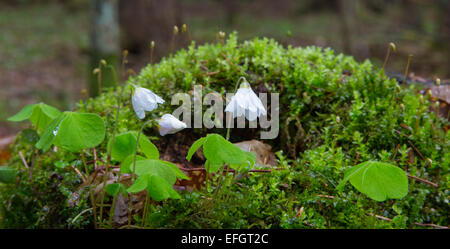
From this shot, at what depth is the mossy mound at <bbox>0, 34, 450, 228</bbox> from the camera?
147 cm

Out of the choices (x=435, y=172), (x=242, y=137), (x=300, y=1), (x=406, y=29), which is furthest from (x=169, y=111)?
(x=300, y=1)

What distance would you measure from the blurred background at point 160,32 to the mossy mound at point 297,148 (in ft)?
1.04

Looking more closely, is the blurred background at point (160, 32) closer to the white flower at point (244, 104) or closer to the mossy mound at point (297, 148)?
the mossy mound at point (297, 148)

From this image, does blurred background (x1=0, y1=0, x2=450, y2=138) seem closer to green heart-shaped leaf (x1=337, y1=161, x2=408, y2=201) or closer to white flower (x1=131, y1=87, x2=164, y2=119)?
white flower (x1=131, y1=87, x2=164, y2=119)

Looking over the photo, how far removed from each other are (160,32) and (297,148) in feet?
24.8

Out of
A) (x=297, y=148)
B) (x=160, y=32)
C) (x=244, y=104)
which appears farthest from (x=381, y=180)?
(x=160, y=32)

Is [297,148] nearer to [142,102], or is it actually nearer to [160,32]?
[142,102]

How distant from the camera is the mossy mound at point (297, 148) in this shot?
1.47 meters

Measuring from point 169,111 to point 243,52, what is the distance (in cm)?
70

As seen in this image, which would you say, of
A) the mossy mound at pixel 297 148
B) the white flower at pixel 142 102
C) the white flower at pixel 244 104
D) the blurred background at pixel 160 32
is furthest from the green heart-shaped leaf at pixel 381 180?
the blurred background at pixel 160 32

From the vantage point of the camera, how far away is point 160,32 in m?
8.84

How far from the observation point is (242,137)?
2.02 metres

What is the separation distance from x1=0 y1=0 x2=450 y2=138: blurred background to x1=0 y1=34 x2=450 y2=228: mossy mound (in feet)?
1.04

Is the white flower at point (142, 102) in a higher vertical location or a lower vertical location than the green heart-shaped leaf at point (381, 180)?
higher
